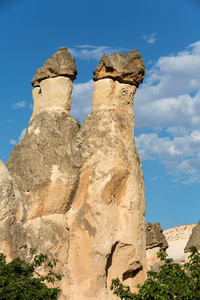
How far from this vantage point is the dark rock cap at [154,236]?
1110 inches

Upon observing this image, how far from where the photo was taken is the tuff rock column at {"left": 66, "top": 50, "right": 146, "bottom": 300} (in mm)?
14977

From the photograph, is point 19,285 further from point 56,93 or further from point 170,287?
point 56,93

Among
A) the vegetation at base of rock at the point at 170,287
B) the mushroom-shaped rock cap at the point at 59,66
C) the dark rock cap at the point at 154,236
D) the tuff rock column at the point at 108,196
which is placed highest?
the mushroom-shaped rock cap at the point at 59,66

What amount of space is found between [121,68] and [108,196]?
4433 millimetres

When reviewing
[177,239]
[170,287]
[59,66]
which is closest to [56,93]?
[59,66]

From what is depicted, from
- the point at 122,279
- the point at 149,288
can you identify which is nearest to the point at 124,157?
the point at 122,279

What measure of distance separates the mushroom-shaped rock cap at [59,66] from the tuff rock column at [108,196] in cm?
87

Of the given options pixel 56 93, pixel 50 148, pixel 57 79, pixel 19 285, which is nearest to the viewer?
pixel 19 285

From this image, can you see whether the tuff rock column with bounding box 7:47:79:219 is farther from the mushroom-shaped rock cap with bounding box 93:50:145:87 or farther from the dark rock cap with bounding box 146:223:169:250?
the dark rock cap with bounding box 146:223:169:250

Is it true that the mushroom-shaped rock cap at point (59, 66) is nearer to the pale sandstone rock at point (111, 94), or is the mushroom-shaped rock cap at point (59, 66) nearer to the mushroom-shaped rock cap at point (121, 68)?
the mushroom-shaped rock cap at point (121, 68)

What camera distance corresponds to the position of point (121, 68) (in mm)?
17016

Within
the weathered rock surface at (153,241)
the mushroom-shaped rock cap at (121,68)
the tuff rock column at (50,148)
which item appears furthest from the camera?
the weathered rock surface at (153,241)

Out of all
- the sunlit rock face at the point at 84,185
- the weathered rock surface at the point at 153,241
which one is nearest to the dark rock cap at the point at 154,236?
the weathered rock surface at the point at 153,241

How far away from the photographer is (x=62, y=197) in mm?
15336
